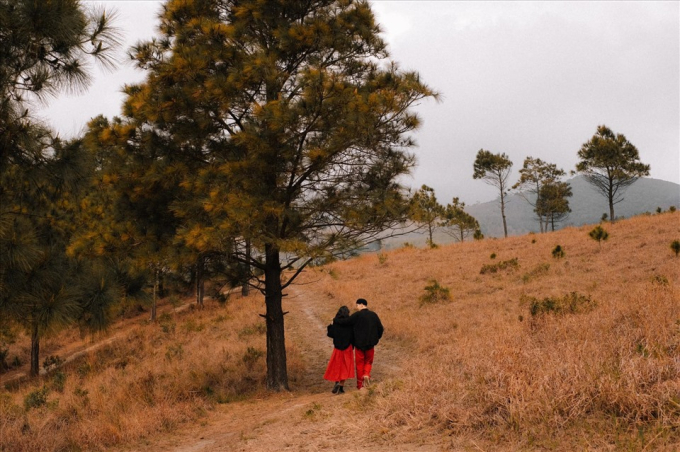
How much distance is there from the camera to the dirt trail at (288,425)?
5030 mm

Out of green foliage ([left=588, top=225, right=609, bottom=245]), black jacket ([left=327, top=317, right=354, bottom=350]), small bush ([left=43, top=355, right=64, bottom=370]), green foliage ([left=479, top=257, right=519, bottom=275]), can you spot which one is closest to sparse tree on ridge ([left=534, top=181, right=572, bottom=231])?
green foliage ([left=588, top=225, right=609, bottom=245])

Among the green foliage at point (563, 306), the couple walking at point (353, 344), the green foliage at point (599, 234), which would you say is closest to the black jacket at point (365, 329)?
the couple walking at point (353, 344)

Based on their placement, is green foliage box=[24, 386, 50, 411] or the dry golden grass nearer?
the dry golden grass

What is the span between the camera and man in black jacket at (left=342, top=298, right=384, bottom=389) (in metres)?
8.33

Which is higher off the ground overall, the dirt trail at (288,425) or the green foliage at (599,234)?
the green foliage at (599,234)

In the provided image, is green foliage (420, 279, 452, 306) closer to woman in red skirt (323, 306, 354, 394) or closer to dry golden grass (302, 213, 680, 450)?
dry golden grass (302, 213, 680, 450)

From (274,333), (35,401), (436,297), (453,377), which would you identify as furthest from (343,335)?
(436,297)

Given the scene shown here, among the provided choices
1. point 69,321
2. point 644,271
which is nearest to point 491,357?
point 69,321

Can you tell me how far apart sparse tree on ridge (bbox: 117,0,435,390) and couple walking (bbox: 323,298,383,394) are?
1396 mm

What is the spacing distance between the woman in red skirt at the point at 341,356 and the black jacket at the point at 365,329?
0.49 ft

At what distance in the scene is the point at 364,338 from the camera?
8.32 metres

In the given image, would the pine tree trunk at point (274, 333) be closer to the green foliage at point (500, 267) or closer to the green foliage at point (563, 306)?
the green foliage at point (563, 306)

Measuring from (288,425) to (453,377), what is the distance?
2400 mm

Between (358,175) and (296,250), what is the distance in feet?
8.32
